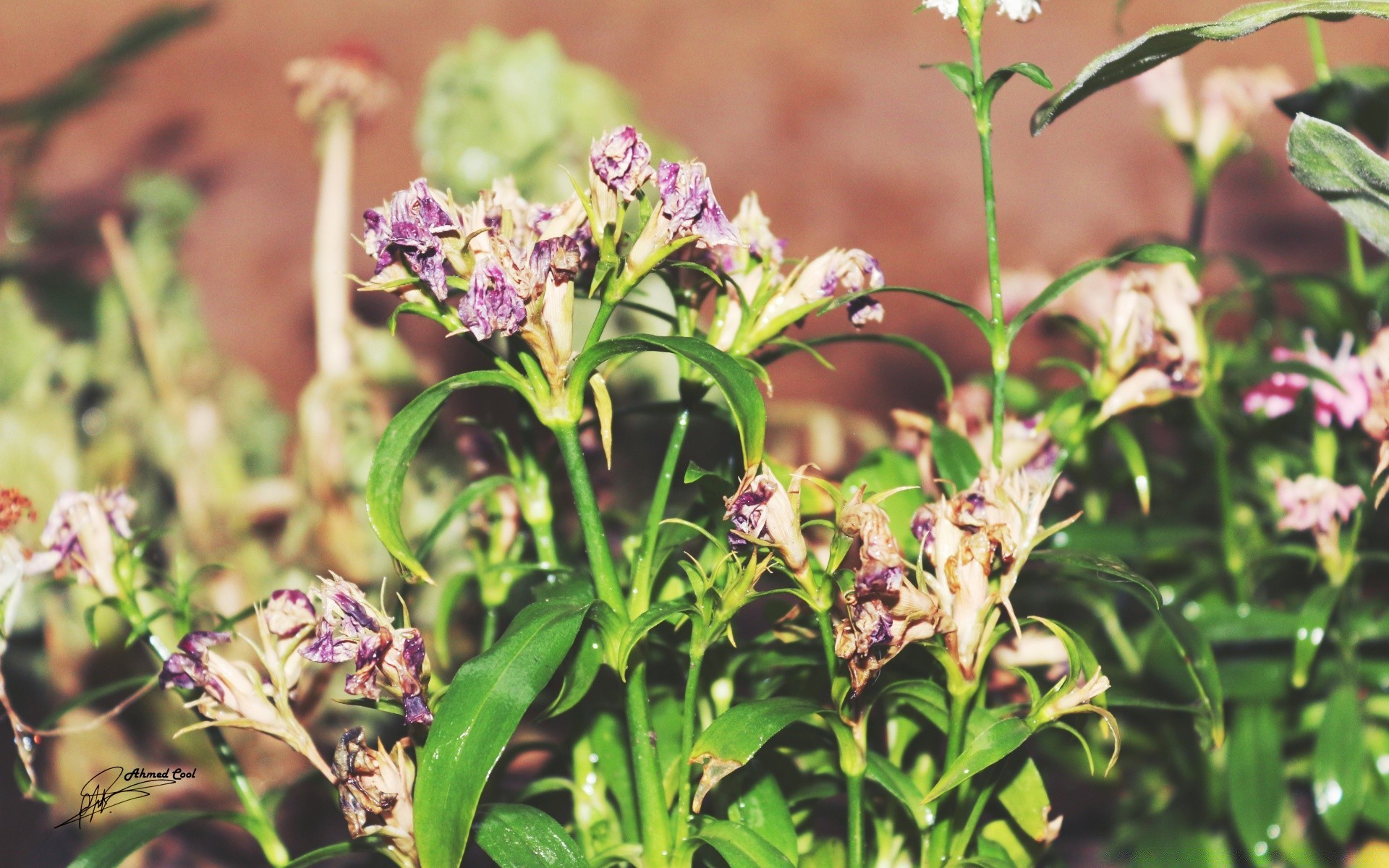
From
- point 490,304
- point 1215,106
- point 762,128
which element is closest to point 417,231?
point 490,304

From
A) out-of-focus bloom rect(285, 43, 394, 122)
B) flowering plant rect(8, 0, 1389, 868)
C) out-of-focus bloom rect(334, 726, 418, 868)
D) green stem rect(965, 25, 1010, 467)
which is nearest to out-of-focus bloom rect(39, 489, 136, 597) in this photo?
flowering plant rect(8, 0, 1389, 868)

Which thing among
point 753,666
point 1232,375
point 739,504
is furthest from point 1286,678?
point 739,504

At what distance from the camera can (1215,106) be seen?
1228 mm

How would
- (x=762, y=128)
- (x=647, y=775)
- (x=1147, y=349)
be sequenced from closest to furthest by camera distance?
(x=647, y=775) → (x=1147, y=349) → (x=762, y=128)

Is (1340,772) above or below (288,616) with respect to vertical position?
below

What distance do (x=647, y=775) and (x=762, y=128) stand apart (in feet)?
6.63

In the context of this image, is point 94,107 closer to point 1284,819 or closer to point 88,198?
point 88,198

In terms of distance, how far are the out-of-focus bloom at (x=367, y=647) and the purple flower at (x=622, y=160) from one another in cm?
27

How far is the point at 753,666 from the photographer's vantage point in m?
0.78

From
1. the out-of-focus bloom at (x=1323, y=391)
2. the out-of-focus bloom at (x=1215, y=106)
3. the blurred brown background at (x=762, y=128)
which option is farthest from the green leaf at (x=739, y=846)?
the blurred brown background at (x=762, y=128)

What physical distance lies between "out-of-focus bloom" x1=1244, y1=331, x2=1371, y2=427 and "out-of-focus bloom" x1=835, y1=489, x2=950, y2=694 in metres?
0.54

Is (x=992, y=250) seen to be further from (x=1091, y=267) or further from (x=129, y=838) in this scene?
(x=129, y=838)

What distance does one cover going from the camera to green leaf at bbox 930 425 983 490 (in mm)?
815

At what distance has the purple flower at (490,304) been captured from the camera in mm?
564
